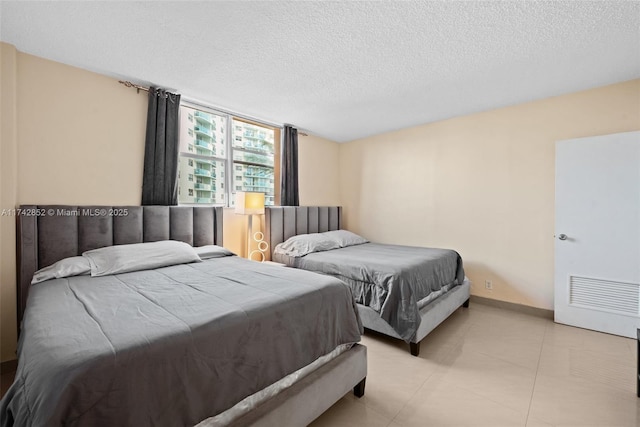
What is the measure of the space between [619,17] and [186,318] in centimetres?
318

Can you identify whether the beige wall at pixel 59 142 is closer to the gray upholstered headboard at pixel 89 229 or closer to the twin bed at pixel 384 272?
the gray upholstered headboard at pixel 89 229

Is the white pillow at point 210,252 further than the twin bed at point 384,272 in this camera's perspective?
Yes

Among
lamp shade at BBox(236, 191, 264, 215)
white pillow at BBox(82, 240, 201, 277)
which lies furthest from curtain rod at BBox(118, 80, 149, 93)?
white pillow at BBox(82, 240, 201, 277)

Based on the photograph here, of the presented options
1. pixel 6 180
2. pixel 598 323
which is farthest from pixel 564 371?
pixel 6 180

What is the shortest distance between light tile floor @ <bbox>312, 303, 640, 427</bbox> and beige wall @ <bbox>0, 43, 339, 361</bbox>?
2.67 m

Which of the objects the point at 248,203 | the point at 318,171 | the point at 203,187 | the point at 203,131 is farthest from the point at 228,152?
the point at 318,171

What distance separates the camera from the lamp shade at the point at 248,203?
131 inches

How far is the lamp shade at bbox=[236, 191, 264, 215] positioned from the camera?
131 inches

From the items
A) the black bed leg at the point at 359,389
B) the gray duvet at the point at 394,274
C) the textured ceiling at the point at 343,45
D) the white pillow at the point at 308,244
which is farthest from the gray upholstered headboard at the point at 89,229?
the black bed leg at the point at 359,389

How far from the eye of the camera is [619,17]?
1821 millimetres

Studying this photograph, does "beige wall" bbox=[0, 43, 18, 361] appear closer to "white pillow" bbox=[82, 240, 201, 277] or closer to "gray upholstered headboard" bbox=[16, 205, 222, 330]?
"gray upholstered headboard" bbox=[16, 205, 222, 330]

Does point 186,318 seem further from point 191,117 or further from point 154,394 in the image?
point 191,117

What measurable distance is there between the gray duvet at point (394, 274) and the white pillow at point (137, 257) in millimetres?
1319

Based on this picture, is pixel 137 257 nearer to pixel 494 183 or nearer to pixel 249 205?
pixel 249 205
